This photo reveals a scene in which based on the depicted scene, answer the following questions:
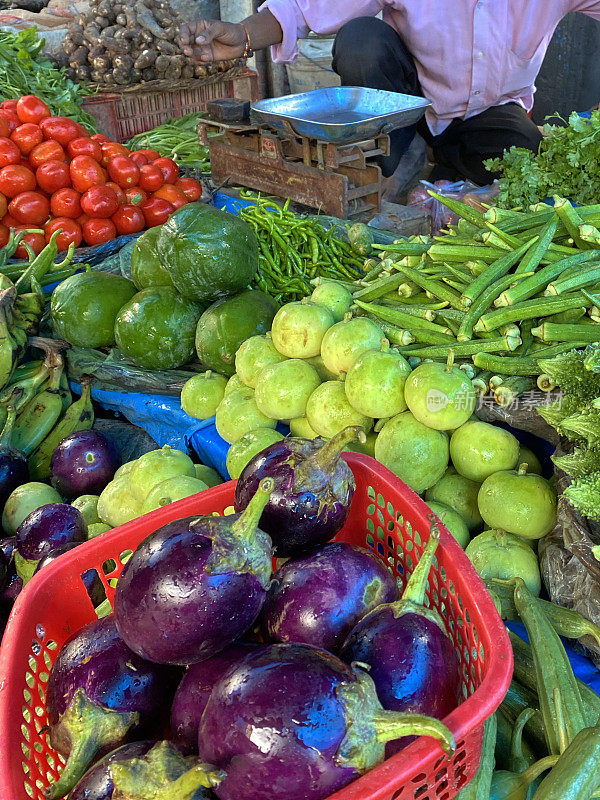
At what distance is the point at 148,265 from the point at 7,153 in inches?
74.0

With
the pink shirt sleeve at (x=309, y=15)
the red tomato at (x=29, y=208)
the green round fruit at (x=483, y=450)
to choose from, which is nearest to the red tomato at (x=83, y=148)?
the red tomato at (x=29, y=208)

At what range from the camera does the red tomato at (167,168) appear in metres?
4.79

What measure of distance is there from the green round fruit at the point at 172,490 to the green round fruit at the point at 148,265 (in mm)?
1412

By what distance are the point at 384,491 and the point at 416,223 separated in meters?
3.05

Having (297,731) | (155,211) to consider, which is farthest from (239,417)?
(155,211)

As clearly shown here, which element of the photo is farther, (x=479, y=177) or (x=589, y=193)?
(x=479, y=177)

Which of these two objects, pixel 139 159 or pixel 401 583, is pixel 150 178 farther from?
pixel 401 583

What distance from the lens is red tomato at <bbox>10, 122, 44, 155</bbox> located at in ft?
14.5

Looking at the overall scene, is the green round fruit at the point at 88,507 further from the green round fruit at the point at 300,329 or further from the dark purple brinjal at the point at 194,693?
the dark purple brinjal at the point at 194,693

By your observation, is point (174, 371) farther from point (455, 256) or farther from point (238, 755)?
point (238, 755)

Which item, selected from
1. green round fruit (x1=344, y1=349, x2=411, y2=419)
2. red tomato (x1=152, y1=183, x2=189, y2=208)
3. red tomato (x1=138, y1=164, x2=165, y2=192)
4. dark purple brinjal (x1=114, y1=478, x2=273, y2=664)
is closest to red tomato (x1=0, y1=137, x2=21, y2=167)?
red tomato (x1=138, y1=164, x2=165, y2=192)

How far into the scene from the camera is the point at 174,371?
3.23m

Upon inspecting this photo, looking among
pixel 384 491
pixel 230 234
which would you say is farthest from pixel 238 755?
pixel 230 234

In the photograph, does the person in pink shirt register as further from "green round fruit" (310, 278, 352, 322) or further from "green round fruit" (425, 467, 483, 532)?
"green round fruit" (425, 467, 483, 532)
